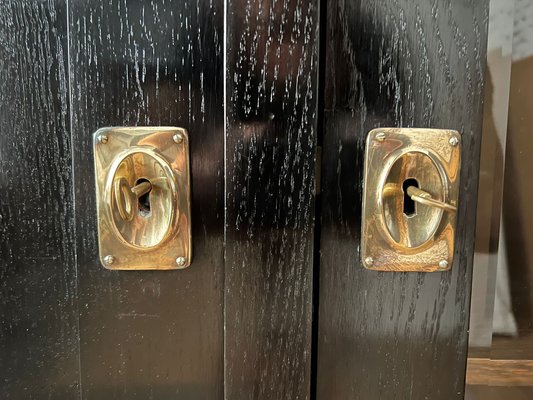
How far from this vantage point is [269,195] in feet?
1.15

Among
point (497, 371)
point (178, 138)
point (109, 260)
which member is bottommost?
point (497, 371)

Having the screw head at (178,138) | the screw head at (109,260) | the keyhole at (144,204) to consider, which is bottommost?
the screw head at (109,260)

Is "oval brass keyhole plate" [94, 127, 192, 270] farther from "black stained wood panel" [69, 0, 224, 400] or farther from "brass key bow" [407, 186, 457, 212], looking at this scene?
"brass key bow" [407, 186, 457, 212]

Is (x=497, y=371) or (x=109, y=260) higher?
(x=109, y=260)

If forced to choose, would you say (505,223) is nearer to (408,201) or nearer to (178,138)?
(408,201)

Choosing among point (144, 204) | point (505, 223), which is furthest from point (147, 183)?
point (505, 223)

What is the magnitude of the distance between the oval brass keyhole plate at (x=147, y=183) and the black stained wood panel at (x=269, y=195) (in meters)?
0.04

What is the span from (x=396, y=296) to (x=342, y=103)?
0.17m

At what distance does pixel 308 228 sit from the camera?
1.16 feet

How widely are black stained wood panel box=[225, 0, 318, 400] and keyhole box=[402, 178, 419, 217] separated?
8cm

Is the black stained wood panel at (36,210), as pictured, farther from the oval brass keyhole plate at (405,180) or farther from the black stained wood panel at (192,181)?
the oval brass keyhole plate at (405,180)

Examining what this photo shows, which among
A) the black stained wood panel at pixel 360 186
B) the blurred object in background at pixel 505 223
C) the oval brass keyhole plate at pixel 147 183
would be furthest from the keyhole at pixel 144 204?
the blurred object in background at pixel 505 223

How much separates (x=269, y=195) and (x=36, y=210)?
0.65ft

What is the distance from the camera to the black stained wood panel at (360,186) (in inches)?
13.4
